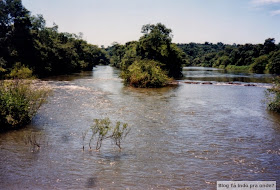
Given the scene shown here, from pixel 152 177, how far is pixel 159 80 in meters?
30.6

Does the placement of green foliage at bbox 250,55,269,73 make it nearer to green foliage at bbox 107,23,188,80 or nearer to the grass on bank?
green foliage at bbox 107,23,188,80

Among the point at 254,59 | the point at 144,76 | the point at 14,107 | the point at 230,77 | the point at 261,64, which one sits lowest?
the point at 14,107

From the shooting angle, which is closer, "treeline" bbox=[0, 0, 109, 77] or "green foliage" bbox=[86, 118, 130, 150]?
"green foliage" bbox=[86, 118, 130, 150]

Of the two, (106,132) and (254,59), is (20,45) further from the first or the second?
(254,59)

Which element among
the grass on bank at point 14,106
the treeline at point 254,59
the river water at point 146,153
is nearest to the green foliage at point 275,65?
the treeline at point 254,59

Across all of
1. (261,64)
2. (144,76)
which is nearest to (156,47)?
(144,76)

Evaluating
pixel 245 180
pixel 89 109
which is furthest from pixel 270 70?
pixel 245 180

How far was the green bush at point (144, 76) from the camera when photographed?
1506 inches

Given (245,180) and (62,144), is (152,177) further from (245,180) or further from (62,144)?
(62,144)

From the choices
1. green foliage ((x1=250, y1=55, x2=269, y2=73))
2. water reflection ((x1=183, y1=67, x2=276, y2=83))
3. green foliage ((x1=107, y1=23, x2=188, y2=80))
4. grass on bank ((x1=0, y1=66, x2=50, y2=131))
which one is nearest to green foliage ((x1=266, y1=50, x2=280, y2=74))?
green foliage ((x1=250, y1=55, x2=269, y2=73))

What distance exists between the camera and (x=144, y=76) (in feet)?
125

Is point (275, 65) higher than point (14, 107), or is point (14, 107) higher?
point (275, 65)

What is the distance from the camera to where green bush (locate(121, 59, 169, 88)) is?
125 feet

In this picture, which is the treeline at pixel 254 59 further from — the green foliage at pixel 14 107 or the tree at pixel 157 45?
the green foliage at pixel 14 107
